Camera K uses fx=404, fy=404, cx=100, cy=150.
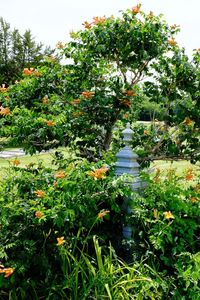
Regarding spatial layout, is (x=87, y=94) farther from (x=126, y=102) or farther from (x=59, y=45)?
(x=59, y=45)

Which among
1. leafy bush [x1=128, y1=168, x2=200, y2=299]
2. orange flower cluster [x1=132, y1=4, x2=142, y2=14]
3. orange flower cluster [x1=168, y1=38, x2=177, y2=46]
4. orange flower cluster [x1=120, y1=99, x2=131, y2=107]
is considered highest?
orange flower cluster [x1=132, y1=4, x2=142, y2=14]

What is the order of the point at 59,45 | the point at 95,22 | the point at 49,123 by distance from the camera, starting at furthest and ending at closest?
the point at 59,45 → the point at 95,22 → the point at 49,123

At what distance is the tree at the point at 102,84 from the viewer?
3902mm

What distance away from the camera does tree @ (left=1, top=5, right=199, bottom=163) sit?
3.90 meters

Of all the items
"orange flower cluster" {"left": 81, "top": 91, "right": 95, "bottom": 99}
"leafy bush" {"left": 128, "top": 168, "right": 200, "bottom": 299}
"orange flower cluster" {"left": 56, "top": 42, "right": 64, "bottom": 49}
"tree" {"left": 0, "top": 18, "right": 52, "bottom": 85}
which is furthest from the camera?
"tree" {"left": 0, "top": 18, "right": 52, "bottom": 85}

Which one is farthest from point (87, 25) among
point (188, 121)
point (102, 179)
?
point (102, 179)

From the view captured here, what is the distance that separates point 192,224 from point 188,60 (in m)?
1.69

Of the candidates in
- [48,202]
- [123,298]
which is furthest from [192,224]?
[48,202]

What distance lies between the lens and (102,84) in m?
4.30

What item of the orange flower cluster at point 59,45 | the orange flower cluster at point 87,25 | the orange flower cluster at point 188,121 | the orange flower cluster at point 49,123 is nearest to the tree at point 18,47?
the orange flower cluster at point 59,45

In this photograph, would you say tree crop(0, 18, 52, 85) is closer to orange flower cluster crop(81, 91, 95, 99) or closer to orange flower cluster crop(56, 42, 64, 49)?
orange flower cluster crop(56, 42, 64, 49)

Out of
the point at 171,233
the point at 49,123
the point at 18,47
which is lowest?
the point at 171,233

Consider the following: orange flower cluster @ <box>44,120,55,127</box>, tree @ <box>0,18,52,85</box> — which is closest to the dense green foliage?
orange flower cluster @ <box>44,120,55,127</box>

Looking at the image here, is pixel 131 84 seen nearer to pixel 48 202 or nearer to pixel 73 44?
pixel 73 44
